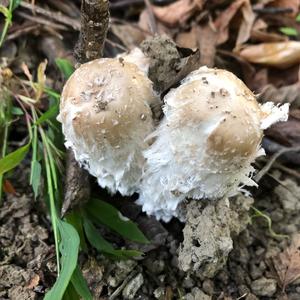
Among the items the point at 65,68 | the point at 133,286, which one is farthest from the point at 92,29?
the point at 133,286

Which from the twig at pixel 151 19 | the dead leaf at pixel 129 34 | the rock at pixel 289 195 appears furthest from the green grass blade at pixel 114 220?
the twig at pixel 151 19

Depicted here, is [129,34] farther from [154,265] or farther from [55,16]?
[154,265]

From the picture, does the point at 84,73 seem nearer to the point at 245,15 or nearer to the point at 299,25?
the point at 245,15

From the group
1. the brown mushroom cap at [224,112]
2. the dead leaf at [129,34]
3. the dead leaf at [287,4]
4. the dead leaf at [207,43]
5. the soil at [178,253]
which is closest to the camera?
the brown mushroom cap at [224,112]

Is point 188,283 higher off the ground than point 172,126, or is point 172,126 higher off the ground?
point 172,126

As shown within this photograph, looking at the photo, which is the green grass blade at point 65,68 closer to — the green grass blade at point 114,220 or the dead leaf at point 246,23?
the green grass blade at point 114,220

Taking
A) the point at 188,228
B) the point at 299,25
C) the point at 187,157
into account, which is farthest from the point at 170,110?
the point at 299,25

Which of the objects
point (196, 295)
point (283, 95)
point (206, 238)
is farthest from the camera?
point (283, 95)
